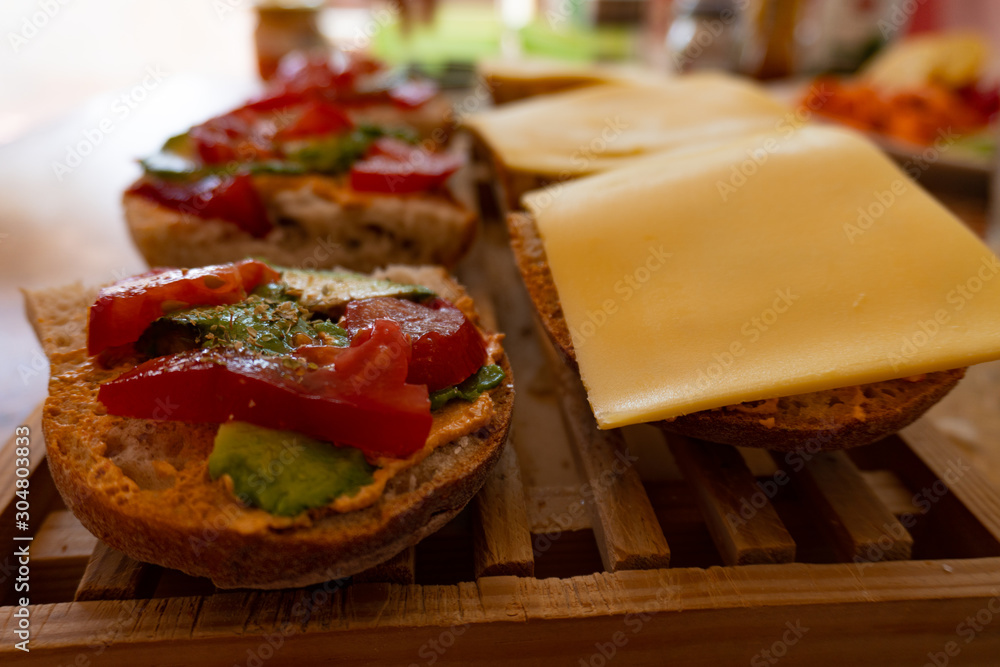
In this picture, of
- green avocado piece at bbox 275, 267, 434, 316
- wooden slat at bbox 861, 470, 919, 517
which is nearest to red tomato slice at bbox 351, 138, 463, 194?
green avocado piece at bbox 275, 267, 434, 316

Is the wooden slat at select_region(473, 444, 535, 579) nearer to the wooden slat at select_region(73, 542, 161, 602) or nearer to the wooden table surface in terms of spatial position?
the wooden slat at select_region(73, 542, 161, 602)

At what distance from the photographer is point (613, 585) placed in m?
1.25

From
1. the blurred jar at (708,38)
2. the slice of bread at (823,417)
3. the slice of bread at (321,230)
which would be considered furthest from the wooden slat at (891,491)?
the blurred jar at (708,38)

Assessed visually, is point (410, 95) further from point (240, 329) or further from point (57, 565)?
point (57, 565)

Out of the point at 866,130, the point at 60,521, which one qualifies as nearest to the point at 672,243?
the point at 60,521

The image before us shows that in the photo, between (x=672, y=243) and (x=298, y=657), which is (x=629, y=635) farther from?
(x=672, y=243)

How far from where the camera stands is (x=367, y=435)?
44.8 inches

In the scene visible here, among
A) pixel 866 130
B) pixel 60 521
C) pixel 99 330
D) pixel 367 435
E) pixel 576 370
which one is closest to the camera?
pixel 367 435

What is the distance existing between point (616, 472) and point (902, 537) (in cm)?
61

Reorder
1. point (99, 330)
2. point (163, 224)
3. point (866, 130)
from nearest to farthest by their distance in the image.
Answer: point (99, 330)
point (163, 224)
point (866, 130)

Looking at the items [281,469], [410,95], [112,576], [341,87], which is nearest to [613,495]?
[281,469]

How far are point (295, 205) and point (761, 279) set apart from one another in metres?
1.57

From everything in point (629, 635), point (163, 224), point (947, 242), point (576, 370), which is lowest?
point (629, 635)

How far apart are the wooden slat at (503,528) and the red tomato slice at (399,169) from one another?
121 centimetres
